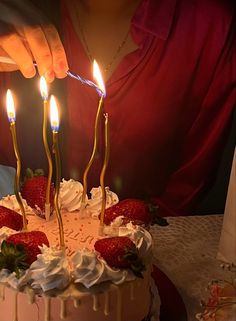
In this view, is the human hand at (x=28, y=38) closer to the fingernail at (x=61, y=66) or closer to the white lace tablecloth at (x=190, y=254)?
the fingernail at (x=61, y=66)

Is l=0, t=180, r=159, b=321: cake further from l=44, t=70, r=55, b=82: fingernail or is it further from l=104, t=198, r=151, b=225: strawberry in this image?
l=44, t=70, r=55, b=82: fingernail

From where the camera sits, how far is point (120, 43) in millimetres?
1919

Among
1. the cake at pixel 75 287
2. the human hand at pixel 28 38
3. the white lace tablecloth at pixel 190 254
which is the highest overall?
the human hand at pixel 28 38

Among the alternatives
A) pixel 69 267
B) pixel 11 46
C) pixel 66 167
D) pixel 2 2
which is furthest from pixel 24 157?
pixel 69 267

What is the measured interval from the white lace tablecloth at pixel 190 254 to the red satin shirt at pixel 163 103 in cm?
13

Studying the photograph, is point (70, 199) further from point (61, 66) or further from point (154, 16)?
point (154, 16)

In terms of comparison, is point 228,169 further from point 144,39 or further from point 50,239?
point 50,239

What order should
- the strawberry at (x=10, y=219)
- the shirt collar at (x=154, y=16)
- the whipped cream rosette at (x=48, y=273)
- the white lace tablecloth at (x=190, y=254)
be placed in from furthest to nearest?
the shirt collar at (x=154, y=16) → the white lace tablecloth at (x=190, y=254) → the strawberry at (x=10, y=219) → the whipped cream rosette at (x=48, y=273)

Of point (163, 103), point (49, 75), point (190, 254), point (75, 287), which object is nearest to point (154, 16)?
point (163, 103)

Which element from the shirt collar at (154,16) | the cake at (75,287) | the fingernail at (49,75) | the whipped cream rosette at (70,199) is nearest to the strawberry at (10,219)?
the cake at (75,287)

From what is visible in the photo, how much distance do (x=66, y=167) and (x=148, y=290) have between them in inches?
26.9

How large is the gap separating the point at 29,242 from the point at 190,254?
2.50ft

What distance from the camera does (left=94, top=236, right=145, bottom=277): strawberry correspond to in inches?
54.4

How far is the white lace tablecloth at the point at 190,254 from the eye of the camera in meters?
1.78
